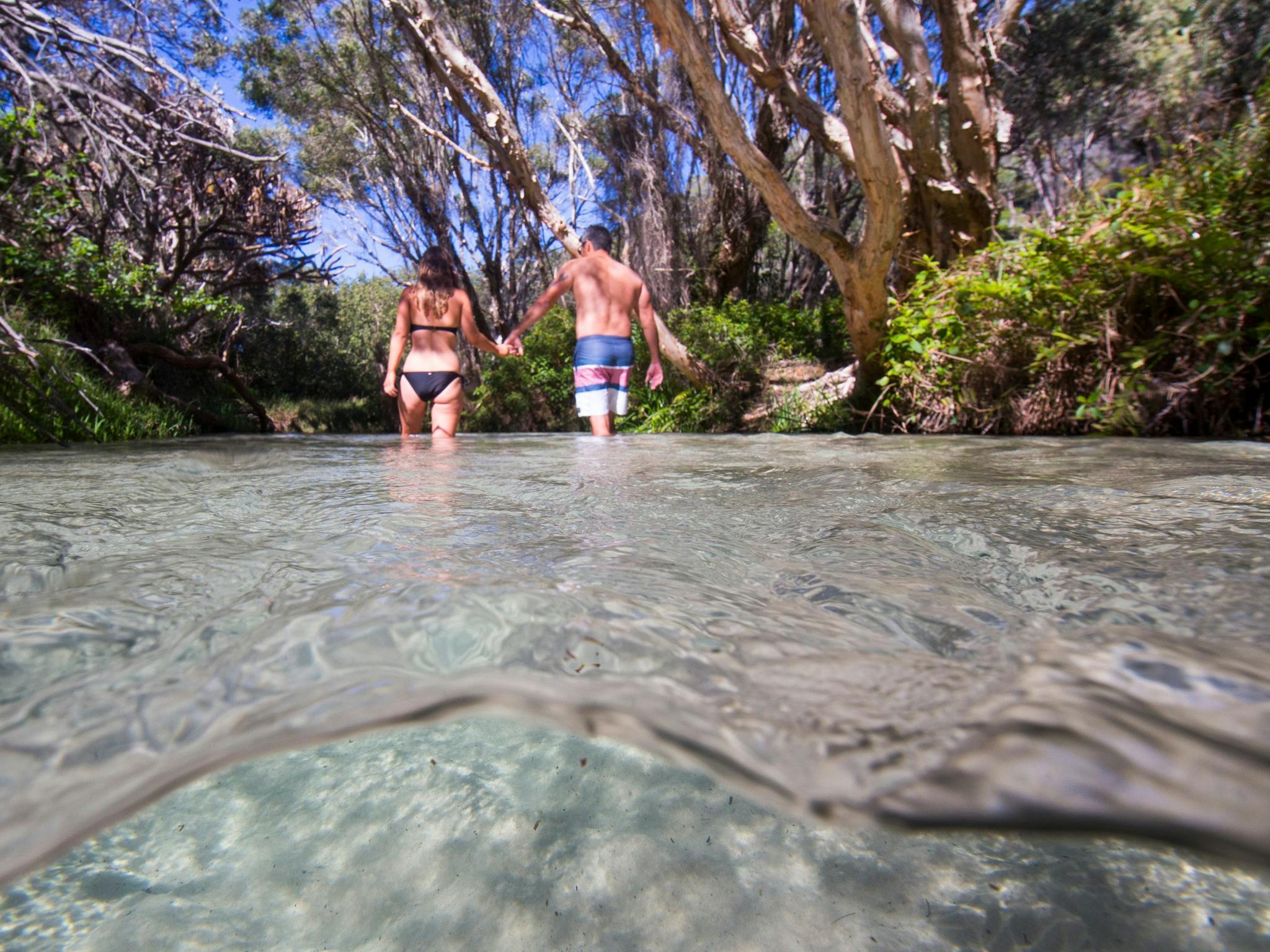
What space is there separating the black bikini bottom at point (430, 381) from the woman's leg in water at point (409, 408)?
55 mm

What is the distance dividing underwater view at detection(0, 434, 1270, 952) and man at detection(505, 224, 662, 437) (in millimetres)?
5304

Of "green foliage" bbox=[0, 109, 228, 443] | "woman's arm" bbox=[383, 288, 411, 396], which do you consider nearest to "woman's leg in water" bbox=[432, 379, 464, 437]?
"woman's arm" bbox=[383, 288, 411, 396]

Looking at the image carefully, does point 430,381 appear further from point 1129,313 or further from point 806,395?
point 1129,313

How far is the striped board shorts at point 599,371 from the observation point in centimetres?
659

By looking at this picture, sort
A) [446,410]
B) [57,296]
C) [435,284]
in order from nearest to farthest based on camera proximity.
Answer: [435,284]
[446,410]
[57,296]

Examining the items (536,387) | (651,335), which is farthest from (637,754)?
(536,387)

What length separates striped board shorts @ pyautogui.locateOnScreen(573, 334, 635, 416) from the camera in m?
6.59

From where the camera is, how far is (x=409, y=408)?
668 cm

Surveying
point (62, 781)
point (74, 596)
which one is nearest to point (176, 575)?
point (74, 596)

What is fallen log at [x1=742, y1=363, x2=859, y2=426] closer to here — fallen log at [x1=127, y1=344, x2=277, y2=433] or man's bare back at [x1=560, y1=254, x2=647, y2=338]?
man's bare back at [x1=560, y1=254, x2=647, y2=338]

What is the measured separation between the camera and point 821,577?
1340mm

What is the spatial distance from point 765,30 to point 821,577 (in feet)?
39.5

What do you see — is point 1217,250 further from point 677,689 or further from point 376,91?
point 376,91

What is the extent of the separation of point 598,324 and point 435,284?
147 centimetres
